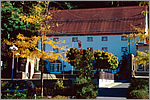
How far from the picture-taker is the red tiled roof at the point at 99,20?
165 feet

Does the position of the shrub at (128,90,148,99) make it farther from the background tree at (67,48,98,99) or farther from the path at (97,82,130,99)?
the path at (97,82,130,99)

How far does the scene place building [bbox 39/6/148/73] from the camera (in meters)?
49.0

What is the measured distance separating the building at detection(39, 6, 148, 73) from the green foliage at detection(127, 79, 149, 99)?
31715mm

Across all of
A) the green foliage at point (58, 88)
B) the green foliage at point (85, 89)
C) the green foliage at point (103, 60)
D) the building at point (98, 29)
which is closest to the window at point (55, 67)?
the building at point (98, 29)

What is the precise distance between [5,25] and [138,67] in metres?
23.0

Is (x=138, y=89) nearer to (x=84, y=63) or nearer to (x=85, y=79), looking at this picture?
(x=85, y=79)

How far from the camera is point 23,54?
19188mm

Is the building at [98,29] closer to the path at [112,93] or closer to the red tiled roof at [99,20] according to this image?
the red tiled roof at [99,20]

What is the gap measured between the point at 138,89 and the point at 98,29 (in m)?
35.3

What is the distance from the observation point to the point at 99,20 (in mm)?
52562

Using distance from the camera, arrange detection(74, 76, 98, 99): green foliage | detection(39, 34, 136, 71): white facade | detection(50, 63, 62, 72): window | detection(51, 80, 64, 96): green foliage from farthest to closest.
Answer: detection(50, 63, 62, 72): window → detection(39, 34, 136, 71): white facade → detection(51, 80, 64, 96): green foliage → detection(74, 76, 98, 99): green foliage

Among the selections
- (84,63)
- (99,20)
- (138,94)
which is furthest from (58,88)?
(99,20)

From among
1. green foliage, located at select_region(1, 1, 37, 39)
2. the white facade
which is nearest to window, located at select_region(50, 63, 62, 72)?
the white facade

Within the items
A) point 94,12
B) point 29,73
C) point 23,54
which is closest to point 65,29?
point 94,12
